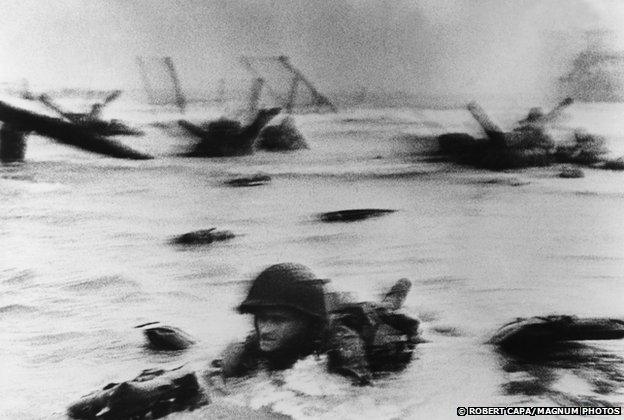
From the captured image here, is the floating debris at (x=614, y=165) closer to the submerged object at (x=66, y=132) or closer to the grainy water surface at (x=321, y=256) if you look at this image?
the grainy water surface at (x=321, y=256)

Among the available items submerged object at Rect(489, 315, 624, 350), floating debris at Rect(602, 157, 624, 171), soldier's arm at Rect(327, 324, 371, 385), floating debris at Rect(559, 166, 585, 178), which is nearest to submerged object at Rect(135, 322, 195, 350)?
soldier's arm at Rect(327, 324, 371, 385)

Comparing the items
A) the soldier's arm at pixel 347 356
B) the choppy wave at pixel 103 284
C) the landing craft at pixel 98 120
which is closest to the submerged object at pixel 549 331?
the soldier's arm at pixel 347 356

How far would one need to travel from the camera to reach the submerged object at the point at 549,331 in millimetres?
1507

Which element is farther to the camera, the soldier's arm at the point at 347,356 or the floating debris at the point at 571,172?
the floating debris at the point at 571,172

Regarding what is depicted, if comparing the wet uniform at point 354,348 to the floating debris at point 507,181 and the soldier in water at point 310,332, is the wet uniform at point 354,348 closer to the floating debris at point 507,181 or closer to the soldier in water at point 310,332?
the soldier in water at point 310,332

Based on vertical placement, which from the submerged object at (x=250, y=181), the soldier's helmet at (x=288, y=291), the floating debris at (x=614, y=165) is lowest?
the soldier's helmet at (x=288, y=291)

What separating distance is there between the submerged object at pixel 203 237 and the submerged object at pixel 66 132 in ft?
0.70

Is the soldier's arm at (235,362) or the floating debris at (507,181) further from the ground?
the floating debris at (507,181)

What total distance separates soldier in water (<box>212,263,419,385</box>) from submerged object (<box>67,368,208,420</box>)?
9 centimetres

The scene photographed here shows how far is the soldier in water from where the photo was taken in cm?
146

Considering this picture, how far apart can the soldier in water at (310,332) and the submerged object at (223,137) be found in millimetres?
304

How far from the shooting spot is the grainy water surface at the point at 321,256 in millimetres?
1446

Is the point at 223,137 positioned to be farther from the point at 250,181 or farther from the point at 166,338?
the point at 166,338

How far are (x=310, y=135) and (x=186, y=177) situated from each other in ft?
1.05
